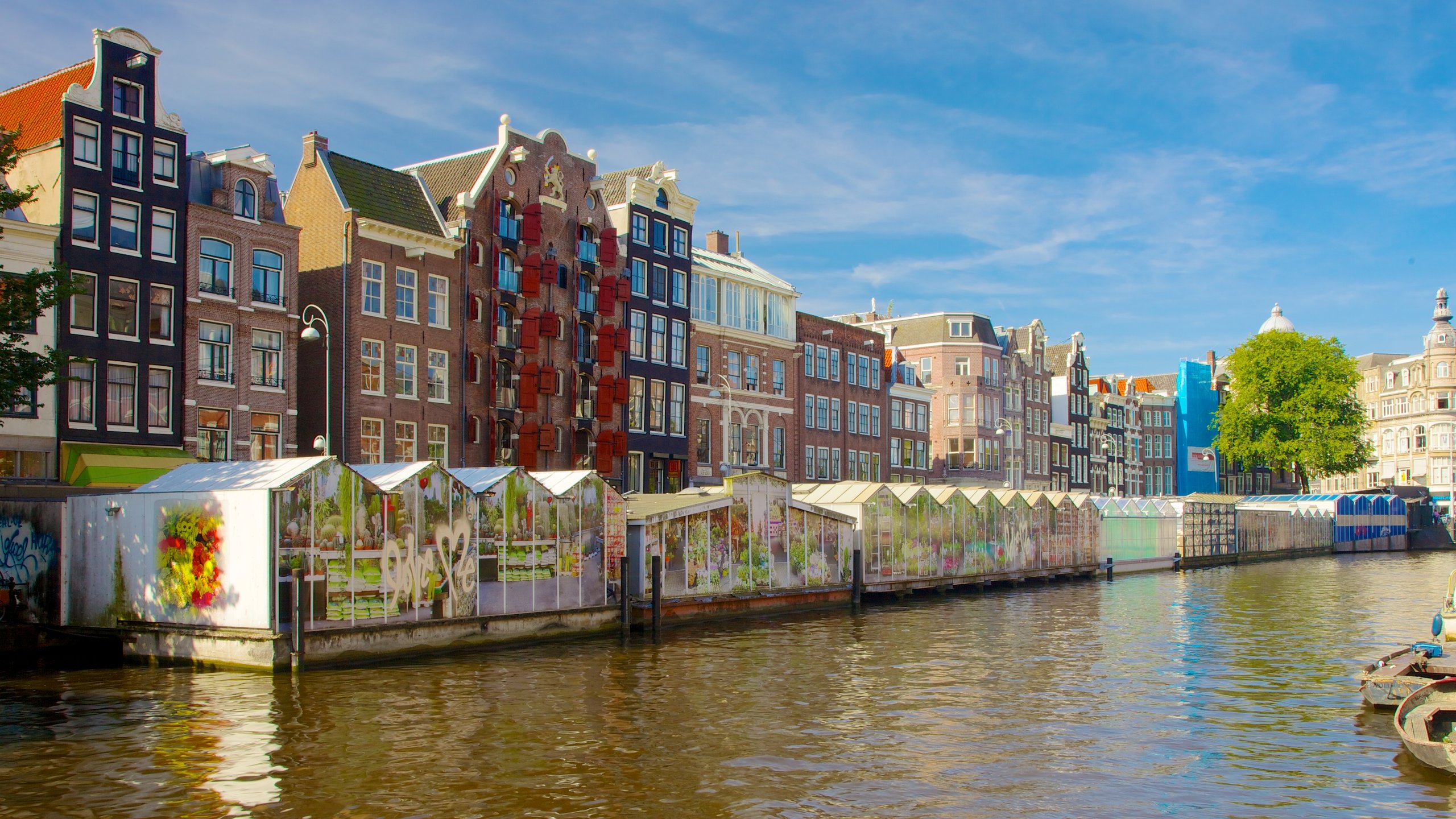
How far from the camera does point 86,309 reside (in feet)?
146

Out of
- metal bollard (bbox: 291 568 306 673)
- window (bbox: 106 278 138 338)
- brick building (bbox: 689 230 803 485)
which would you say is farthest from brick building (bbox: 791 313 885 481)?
metal bollard (bbox: 291 568 306 673)

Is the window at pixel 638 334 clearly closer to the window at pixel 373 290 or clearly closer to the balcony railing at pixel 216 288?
the window at pixel 373 290

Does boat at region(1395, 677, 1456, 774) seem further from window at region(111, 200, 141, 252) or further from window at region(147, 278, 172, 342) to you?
window at region(111, 200, 141, 252)

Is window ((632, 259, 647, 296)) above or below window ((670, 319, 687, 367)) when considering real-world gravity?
above

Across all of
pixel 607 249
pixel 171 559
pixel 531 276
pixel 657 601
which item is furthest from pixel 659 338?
pixel 171 559

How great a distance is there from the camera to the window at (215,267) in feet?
158

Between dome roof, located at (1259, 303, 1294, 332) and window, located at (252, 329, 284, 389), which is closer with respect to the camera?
window, located at (252, 329, 284, 389)

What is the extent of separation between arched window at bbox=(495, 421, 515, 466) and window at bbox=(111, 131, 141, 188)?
20.0m

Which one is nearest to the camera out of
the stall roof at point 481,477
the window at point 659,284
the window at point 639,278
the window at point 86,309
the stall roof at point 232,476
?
the stall roof at point 232,476

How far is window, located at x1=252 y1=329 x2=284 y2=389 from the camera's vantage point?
4988cm

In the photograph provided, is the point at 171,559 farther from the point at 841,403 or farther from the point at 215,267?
the point at 841,403

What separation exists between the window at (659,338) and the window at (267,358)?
2389 cm

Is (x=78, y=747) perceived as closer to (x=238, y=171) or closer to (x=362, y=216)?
(x=238, y=171)

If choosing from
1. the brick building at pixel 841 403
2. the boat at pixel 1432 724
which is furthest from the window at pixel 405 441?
the boat at pixel 1432 724
